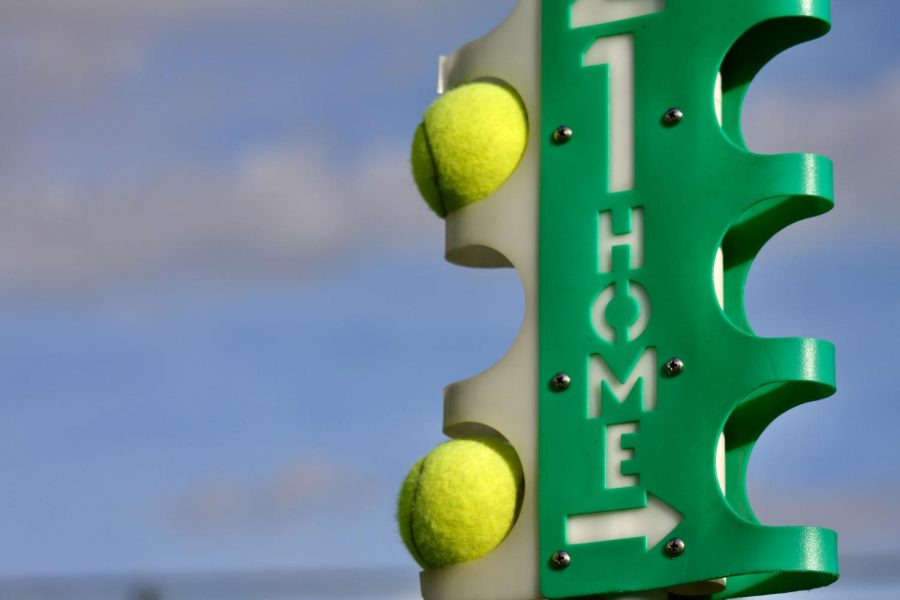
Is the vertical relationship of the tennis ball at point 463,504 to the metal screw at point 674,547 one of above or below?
above

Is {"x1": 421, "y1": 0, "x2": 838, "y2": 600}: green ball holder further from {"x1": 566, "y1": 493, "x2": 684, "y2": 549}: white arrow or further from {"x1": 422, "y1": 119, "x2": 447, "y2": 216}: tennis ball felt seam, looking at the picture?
{"x1": 422, "y1": 119, "x2": 447, "y2": 216}: tennis ball felt seam

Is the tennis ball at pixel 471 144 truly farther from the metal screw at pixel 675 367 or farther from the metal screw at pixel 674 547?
the metal screw at pixel 674 547

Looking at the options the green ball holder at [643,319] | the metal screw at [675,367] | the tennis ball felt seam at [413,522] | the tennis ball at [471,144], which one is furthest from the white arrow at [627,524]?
the tennis ball at [471,144]

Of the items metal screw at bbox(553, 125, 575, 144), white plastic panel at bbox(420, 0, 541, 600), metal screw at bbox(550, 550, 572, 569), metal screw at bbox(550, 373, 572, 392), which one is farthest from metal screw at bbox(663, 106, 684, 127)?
metal screw at bbox(550, 550, 572, 569)

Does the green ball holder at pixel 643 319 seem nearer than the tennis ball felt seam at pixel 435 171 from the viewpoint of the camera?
Yes

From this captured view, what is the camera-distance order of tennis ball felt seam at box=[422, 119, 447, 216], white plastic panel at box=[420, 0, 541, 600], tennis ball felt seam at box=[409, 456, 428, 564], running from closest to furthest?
1. white plastic panel at box=[420, 0, 541, 600]
2. tennis ball felt seam at box=[409, 456, 428, 564]
3. tennis ball felt seam at box=[422, 119, 447, 216]

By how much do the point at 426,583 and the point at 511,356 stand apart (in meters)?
1.39

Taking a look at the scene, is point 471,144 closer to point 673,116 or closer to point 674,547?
point 673,116

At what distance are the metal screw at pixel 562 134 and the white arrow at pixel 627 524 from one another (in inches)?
87.3

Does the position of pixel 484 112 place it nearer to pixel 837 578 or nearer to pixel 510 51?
pixel 510 51

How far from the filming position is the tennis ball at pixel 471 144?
13.9 metres

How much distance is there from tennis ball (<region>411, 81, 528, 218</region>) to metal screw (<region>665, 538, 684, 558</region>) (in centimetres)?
Result: 247

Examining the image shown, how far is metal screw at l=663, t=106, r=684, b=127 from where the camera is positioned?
44.1 feet

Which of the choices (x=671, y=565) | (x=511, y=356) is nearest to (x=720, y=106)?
(x=511, y=356)
